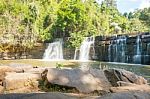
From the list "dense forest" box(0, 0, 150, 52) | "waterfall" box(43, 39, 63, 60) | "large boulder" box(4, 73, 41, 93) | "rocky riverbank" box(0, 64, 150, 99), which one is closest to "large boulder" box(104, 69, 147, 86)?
"rocky riverbank" box(0, 64, 150, 99)

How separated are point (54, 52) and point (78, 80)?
101 feet

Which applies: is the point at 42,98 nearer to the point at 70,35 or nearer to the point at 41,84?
the point at 41,84

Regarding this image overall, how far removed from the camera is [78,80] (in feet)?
25.1

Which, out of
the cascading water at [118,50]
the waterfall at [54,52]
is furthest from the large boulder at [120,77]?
the waterfall at [54,52]

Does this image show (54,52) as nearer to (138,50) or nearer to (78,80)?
(138,50)

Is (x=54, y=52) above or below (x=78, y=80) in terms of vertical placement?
above

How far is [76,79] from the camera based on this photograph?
7664 millimetres

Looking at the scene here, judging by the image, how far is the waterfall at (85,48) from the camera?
36.2 metres

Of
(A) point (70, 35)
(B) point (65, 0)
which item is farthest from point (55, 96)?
(B) point (65, 0)

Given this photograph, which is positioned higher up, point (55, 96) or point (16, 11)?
point (16, 11)

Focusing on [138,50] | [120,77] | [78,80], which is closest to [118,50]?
[138,50]

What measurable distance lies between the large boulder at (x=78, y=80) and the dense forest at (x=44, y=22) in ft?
94.2

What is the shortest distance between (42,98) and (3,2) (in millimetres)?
36013

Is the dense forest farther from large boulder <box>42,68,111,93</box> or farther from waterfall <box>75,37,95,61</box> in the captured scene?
large boulder <box>42,68,111,93</box>
